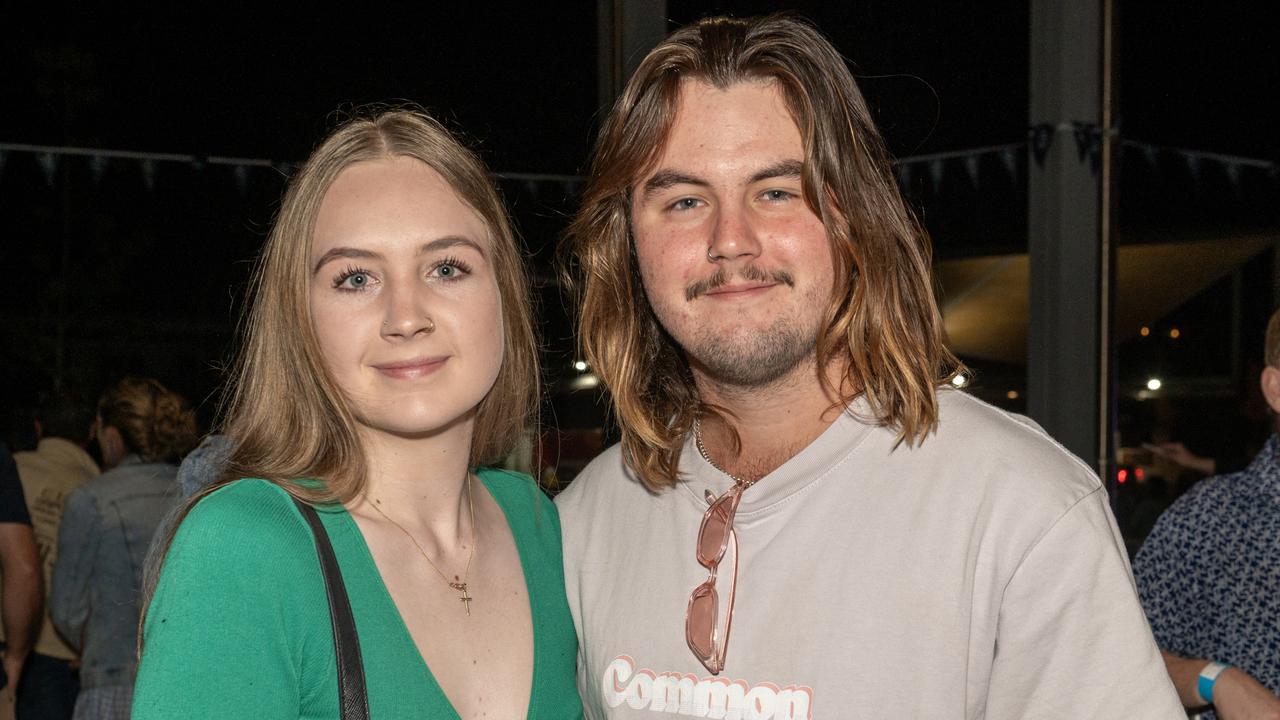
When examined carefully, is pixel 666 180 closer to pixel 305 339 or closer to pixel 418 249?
pixel 418 249

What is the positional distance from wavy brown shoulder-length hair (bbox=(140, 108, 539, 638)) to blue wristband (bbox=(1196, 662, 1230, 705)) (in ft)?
5.46

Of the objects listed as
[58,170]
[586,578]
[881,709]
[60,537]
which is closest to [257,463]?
[586,578]

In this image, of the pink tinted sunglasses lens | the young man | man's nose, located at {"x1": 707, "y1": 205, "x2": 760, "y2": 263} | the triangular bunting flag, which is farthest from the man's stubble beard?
the triangular bunting flag

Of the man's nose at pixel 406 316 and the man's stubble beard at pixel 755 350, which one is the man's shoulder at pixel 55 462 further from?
the man's stubble beard at pixel 755 350

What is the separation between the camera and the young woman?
4.56 ft

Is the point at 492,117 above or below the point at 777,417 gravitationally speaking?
above

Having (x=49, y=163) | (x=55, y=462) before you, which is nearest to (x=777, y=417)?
(x=55, y=462)

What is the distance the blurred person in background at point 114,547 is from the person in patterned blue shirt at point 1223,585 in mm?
2624

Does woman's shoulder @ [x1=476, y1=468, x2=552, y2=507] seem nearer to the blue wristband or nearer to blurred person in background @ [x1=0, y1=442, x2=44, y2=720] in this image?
the blue wristband

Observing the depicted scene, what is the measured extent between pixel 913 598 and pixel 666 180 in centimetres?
72

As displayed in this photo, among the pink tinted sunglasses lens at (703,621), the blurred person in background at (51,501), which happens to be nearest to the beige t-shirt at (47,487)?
the blurred person in background at (51,501)

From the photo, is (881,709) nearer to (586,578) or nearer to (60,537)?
(586,578)

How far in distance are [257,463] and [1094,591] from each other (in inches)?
44.6

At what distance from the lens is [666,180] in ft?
5.72
